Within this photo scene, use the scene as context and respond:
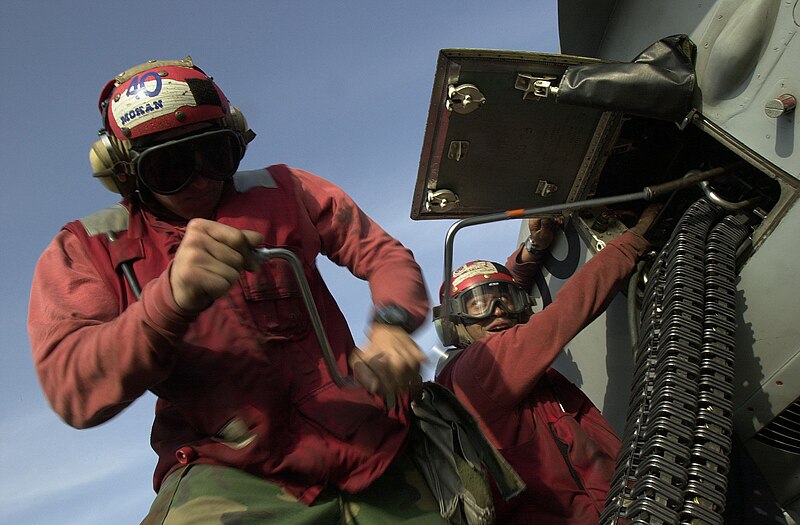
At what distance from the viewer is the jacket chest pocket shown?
2.47 m

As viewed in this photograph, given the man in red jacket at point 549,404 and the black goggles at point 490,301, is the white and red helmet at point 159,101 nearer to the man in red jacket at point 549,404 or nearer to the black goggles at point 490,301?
the man in red jacket at point 549,404

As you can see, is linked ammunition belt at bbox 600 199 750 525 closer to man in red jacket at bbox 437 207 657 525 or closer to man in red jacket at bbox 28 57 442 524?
man in red jacket at bbox 437 207 657 525

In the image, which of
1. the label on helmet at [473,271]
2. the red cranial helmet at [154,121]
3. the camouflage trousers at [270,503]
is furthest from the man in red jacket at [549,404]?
the red cranial helmet at [154,121]

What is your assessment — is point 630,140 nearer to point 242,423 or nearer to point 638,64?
point 638,64

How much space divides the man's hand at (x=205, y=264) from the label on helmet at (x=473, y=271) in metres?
2.95

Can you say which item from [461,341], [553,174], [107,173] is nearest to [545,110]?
[553,174]

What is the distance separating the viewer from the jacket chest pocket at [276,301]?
97.1 inches

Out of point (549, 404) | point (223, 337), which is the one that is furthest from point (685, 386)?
point (223, 337)

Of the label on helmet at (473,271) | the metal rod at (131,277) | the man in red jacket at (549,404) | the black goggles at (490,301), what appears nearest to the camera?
the metal rod at (131,277)

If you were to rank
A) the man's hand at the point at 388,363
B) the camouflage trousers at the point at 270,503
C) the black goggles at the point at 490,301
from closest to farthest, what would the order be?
the man's hand at the point at 388,363
the camouflage trousers at the point at 270,503
the black goggles at the point at 490,301

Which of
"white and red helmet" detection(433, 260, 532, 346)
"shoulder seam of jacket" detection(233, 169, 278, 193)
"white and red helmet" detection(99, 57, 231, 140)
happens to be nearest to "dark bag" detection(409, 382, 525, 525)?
"shoulder seam of jacket" detection(233, 169, 278, 193)

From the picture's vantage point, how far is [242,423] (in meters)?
2.35

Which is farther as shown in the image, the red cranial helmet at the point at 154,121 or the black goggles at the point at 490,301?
the black goggles at the point at 490,301

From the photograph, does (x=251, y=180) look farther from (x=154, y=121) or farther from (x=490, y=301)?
(x=490, y=301)
